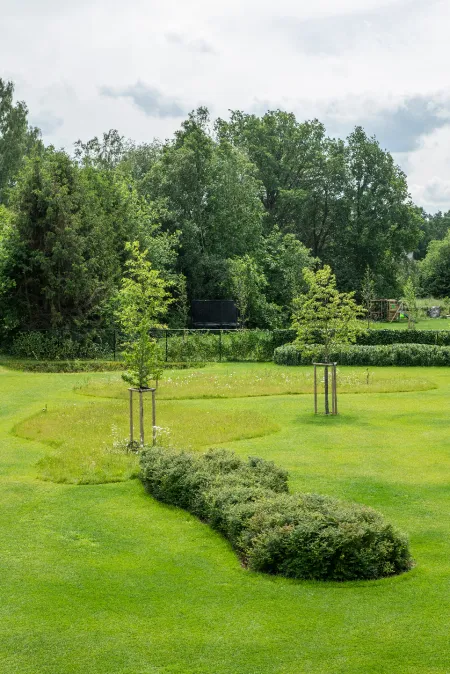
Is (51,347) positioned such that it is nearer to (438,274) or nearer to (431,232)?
(438,274)

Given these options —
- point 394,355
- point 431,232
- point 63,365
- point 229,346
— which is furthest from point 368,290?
point 431,232

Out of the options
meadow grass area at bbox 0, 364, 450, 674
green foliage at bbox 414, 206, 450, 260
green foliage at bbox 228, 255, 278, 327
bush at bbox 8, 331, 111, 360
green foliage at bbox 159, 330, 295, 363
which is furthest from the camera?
green foliage at bbox 414, 206, 450, 260

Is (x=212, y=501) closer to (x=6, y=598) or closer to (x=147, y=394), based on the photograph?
(x=6, y=598)

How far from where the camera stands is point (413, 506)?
12.2 meters

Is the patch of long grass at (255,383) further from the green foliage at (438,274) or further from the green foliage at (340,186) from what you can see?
the green foliage at (438,274)

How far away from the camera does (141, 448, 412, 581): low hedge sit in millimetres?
9344

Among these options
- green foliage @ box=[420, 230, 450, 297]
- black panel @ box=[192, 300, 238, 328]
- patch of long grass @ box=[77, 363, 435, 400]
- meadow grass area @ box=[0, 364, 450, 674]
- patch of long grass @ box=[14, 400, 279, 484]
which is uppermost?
green foliage @ box=[420, 230, 450, 297]

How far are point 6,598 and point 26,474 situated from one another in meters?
6.38

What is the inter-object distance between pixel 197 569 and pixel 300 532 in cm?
142

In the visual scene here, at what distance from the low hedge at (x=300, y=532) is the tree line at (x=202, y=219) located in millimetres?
26299

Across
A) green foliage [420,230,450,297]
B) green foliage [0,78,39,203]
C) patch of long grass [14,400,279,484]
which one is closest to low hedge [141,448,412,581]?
patch of long grass [14,400,279,484]

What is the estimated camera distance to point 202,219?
5822 cm

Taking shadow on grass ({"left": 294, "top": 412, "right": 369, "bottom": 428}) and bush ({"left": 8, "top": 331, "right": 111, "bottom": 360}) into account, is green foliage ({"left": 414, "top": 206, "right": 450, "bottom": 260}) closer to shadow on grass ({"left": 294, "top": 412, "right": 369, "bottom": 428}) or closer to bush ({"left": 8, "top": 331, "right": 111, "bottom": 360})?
bush ({"left": 8, "top": 331, "right": 111, "bottom": 360})

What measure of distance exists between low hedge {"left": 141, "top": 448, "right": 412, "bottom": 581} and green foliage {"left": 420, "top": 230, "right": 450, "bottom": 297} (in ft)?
273
